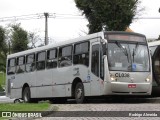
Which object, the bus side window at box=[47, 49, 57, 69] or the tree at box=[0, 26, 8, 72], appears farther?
the tree at box=[0, 26, 8, 72]

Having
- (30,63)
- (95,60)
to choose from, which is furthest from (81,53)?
(30,63)

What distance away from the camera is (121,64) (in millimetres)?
19328

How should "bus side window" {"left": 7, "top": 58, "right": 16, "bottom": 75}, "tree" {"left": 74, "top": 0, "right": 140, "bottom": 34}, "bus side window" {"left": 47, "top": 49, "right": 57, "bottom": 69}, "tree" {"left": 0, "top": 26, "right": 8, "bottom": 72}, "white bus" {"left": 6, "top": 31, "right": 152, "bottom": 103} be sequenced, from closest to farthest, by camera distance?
"white bus" {"left": 6, "top": 31, "right": 152, "bottom": 103}
"bus side window" {"left": 47, "top": 49, "right": 57, "bottom": 69}
"bus side window" {"left": 7, "top": 58, "right": 16, "bottom": 75}
"tree" {"left": 74, "top": 0, "right": 140, "bottom": 34}
"tree" {"left": 0, "top": 26, "right": 8, "bottom": 72}

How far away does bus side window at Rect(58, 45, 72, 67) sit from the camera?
2184 centimetres

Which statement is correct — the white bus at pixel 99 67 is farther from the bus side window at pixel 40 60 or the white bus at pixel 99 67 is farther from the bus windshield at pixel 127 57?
the bus side window at pixel 40 60

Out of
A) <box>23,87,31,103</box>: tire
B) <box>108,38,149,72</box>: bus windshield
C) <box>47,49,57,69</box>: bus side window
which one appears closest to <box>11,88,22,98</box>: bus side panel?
<box>23,87,31,103</box>: tire

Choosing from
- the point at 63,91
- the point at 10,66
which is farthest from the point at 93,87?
the point at 10,66

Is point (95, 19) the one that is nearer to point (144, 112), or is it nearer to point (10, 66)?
point (10, 66)

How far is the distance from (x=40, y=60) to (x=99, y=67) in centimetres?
657

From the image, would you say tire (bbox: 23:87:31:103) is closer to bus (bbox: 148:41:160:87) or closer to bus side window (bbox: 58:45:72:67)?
bus side window (bbox: 58:45:72:67)

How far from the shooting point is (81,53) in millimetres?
20828

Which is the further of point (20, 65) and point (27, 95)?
point (20, 65)

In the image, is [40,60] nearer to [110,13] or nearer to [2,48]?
[110,13]

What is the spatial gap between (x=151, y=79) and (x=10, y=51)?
42.8m
